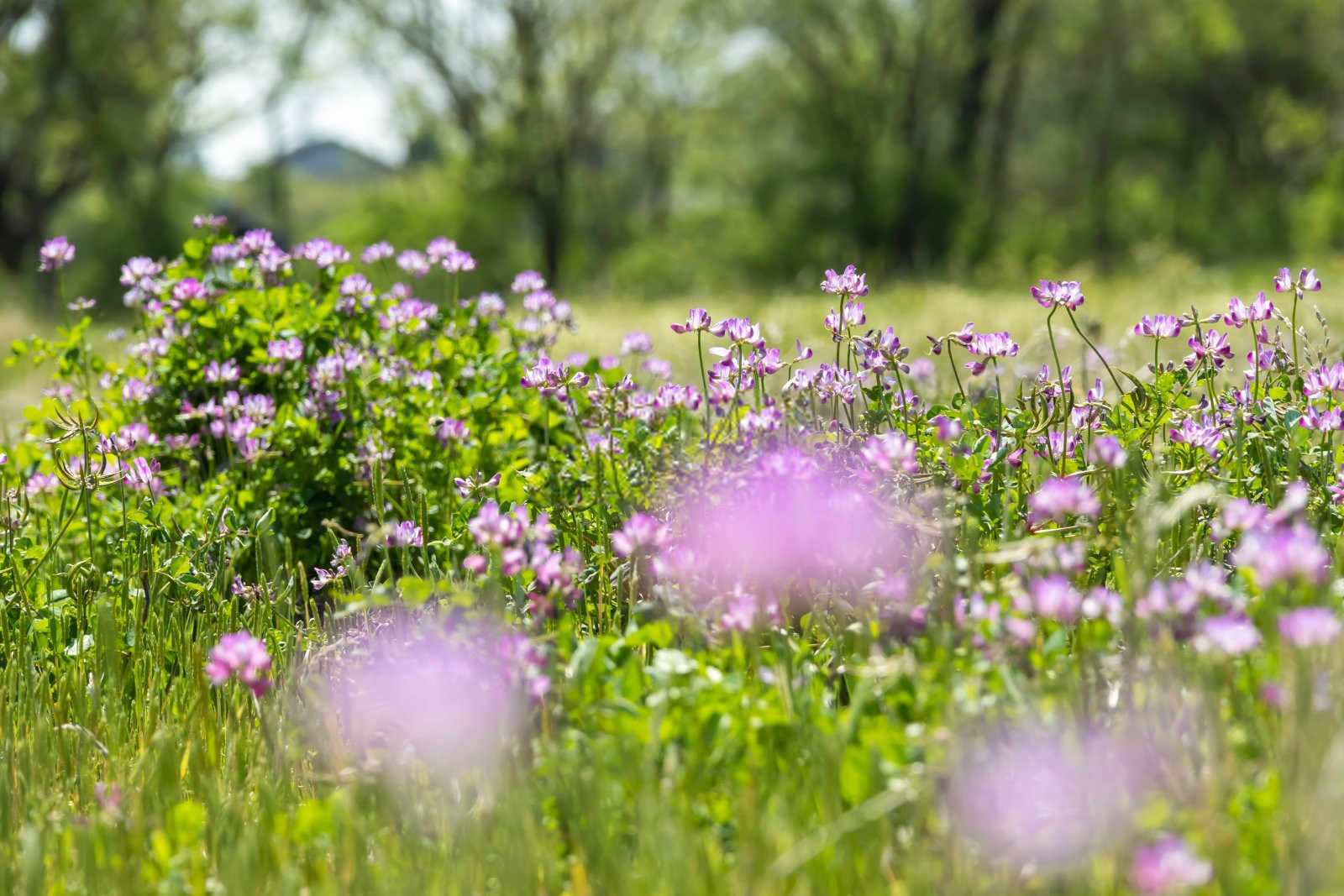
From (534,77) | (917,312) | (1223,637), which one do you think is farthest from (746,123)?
(1223,637)

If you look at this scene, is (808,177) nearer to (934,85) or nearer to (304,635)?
(934,85)

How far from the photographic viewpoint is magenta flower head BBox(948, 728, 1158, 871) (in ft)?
4.51

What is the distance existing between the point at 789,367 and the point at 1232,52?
111ft

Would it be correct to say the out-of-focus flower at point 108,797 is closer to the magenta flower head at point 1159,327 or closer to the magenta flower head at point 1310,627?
the magenta flower head at point 1310,627

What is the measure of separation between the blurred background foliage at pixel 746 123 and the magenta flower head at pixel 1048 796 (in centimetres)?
1582

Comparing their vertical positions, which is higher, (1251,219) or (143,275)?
(1251,219)

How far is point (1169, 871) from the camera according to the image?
117 cm

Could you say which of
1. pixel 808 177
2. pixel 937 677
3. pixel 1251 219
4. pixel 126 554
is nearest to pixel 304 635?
pixel 126 554

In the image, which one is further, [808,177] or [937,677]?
[808,177]

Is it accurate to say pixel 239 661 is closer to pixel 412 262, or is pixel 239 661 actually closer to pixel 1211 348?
pixel 412 262

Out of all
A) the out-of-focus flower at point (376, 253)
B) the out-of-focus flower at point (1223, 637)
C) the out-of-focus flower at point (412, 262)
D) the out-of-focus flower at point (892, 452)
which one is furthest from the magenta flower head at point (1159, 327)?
the out-of-focus flower at point (376, 253)

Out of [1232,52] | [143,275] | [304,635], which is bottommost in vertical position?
[304,635]

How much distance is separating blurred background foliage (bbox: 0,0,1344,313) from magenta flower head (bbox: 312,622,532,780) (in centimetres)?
1591

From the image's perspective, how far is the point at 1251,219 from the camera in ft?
81.2
